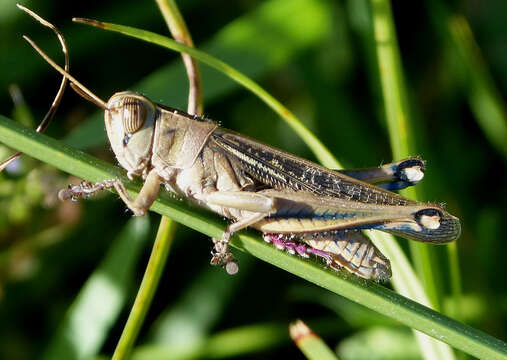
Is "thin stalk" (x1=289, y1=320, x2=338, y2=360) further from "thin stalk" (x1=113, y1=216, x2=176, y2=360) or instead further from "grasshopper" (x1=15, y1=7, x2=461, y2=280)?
"thin stalk" (x1=113, y1=216, x2=176, y2=360)

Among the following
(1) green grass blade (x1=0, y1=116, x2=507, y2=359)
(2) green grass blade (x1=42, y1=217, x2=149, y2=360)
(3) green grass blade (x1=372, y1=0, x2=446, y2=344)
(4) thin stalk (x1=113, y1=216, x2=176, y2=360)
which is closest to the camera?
(1) green grass blade (x1=0, y1=116, x2=507, y2=359)

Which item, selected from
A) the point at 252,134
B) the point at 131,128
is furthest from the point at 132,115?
the point at 252,134

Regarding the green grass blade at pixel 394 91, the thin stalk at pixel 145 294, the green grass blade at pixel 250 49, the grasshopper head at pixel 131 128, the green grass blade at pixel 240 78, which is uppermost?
the green grass blade at pixel 250 49

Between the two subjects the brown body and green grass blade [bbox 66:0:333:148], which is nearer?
the brown body

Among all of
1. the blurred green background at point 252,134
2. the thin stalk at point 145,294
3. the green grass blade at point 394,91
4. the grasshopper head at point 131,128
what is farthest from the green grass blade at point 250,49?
the thin stalk at point 145,294

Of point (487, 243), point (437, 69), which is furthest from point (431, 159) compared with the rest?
point (437, 69)

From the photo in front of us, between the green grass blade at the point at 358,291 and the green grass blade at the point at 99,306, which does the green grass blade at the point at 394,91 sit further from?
the green grass blade at the point at 99,306

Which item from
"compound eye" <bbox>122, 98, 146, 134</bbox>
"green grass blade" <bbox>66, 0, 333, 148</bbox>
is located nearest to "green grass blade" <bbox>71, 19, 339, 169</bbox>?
"compound eye" <bbox>122, 98, 146, 134</bbox>

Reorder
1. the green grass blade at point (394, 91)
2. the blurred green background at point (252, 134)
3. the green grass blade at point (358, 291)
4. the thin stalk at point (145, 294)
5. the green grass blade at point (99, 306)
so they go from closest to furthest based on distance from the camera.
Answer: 1. the green grass blade at point (358, 291)
2. the thin stalk at point (145, 294)
3. the green grass blade at point (394, 91)
4. the green grass blade at point (99, 306)
5. the blurred green background at point (252, 134)
